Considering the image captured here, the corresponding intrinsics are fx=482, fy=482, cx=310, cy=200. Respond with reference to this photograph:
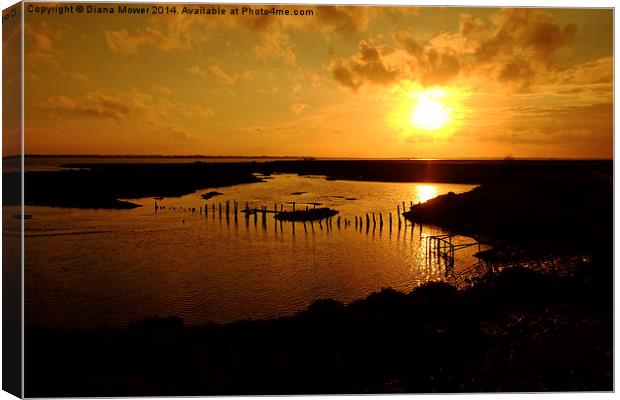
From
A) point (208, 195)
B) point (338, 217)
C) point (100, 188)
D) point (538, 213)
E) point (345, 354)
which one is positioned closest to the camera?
point (345, 354)

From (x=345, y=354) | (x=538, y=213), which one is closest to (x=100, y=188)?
(x=538, y=213)

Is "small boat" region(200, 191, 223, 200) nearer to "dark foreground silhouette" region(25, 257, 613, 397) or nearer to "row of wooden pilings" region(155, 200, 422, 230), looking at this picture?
"row of wooden pilings" region(155, 200, 422, 230)

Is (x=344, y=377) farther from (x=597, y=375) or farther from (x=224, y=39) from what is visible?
(x=224, y=39)

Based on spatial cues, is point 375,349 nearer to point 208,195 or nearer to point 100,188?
point 208,195

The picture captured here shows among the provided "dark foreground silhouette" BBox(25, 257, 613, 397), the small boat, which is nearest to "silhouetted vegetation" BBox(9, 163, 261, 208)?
the small boat

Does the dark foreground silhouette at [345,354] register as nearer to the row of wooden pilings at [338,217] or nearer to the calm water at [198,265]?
the calm water at [198,265]
